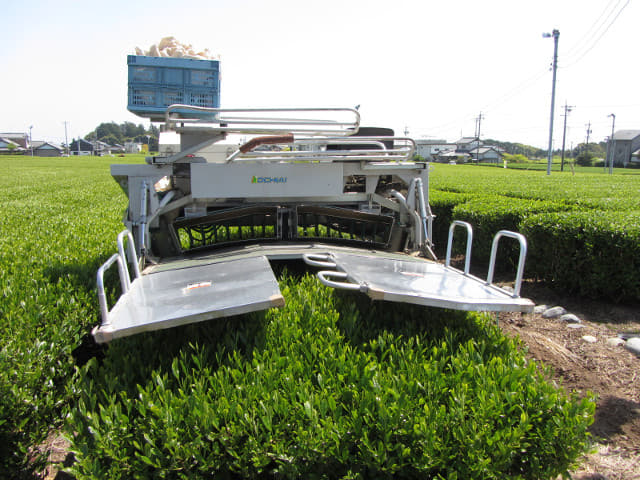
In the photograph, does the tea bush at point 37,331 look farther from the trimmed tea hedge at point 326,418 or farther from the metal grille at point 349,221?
the metal grille at point 349,221

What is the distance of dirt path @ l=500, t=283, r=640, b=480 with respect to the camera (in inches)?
142

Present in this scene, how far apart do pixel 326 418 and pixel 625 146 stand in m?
107

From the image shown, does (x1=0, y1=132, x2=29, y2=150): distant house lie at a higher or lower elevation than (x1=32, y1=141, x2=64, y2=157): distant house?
higher

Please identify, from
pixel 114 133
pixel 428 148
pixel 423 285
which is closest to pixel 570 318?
pixel 423 285

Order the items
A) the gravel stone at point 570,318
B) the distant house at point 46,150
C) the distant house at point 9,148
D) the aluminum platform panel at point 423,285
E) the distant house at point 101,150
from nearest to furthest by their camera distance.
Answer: the aluminum platform panel at point 423,285, the gravel stone at point 570,318, the distant house at point 9,148, the distant house at point 46,150, the distant house at point 101,150

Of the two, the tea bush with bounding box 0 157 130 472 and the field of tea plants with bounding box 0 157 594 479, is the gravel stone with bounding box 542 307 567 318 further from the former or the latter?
the tea bush with bounding box 0 157 130 472

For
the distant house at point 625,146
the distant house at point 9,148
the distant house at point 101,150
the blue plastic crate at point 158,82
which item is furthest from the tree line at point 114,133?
the blue plastic crate at point 158,82

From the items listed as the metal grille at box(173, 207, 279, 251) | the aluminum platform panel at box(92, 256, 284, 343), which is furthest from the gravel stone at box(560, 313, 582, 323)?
the aluminum platform panel at box(92, 256, 284, 343)

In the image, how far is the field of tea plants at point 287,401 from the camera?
2412 millimetres

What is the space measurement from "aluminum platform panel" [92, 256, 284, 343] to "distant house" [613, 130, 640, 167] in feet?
328

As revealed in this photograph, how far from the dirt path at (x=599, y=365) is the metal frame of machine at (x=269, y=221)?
4.49 ft

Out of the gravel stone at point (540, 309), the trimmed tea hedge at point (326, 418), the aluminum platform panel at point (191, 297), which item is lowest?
the gravel stone at point (540, 309)

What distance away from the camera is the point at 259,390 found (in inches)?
107

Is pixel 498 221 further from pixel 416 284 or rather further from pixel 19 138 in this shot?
pixel 19 138
